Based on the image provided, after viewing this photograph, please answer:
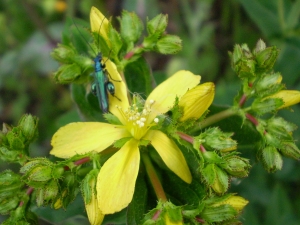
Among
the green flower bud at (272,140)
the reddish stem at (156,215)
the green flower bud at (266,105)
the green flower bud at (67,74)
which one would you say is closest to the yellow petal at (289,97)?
the green flower bud at (266,105)

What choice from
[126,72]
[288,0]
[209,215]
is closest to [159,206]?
[209,215]

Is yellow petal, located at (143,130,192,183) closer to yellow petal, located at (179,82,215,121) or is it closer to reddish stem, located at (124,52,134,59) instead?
yellow petal, located at (179,82,215,121)

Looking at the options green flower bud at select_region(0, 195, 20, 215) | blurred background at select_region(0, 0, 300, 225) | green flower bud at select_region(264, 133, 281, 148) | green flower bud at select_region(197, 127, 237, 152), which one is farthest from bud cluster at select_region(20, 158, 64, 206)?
blurred background at select_region(0, 0, 300, 225)

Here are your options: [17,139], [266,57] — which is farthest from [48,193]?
[266,57]

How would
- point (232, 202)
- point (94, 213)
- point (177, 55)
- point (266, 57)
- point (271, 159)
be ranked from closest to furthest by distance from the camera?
point (94, 213)
point (232, 202)
point (271, 159)
point (266, 57)
point (177, 55)

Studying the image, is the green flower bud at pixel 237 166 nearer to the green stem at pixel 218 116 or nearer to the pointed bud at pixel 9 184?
the green stem at pixel 218 116

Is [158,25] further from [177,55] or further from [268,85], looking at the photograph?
[177,55]
